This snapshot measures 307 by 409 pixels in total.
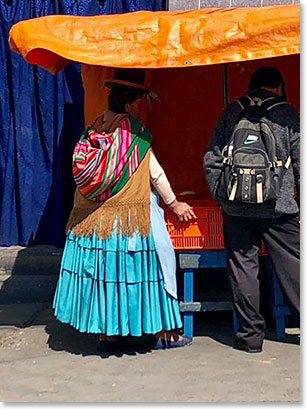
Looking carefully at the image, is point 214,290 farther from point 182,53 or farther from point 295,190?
point 182,53

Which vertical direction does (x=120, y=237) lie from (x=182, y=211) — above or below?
below

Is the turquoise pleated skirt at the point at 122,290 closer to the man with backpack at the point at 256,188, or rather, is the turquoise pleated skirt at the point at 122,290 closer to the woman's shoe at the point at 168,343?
the woman's shoe at the point at 168,343

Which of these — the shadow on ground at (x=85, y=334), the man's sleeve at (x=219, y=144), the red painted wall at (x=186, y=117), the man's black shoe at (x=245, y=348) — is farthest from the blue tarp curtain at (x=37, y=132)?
the man's black shoe at (x=245, y=348)

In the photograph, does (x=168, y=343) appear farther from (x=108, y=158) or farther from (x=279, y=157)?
(x=279, y=157)

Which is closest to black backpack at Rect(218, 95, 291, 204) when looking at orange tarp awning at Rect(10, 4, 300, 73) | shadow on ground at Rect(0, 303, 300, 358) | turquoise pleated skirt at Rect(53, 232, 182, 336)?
orange tarp awning at Rect(10, 4, 300, 73)

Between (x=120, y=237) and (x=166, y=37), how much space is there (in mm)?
1269

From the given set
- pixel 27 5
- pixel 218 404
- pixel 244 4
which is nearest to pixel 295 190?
pixel 218 404

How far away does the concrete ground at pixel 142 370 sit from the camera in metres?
4.36

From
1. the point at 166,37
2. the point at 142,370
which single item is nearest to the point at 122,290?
the point at 142,370

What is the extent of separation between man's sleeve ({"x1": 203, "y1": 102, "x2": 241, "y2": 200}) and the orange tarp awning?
39 centimetres

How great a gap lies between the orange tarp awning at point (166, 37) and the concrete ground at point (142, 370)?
185 centimetres

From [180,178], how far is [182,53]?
181cm

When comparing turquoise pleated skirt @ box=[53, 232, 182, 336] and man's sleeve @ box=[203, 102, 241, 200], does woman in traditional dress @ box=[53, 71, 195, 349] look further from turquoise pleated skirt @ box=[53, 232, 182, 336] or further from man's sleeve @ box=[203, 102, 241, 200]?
man's sleeve @ box=[203, 102, 241, 200]

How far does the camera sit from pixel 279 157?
471 cm
